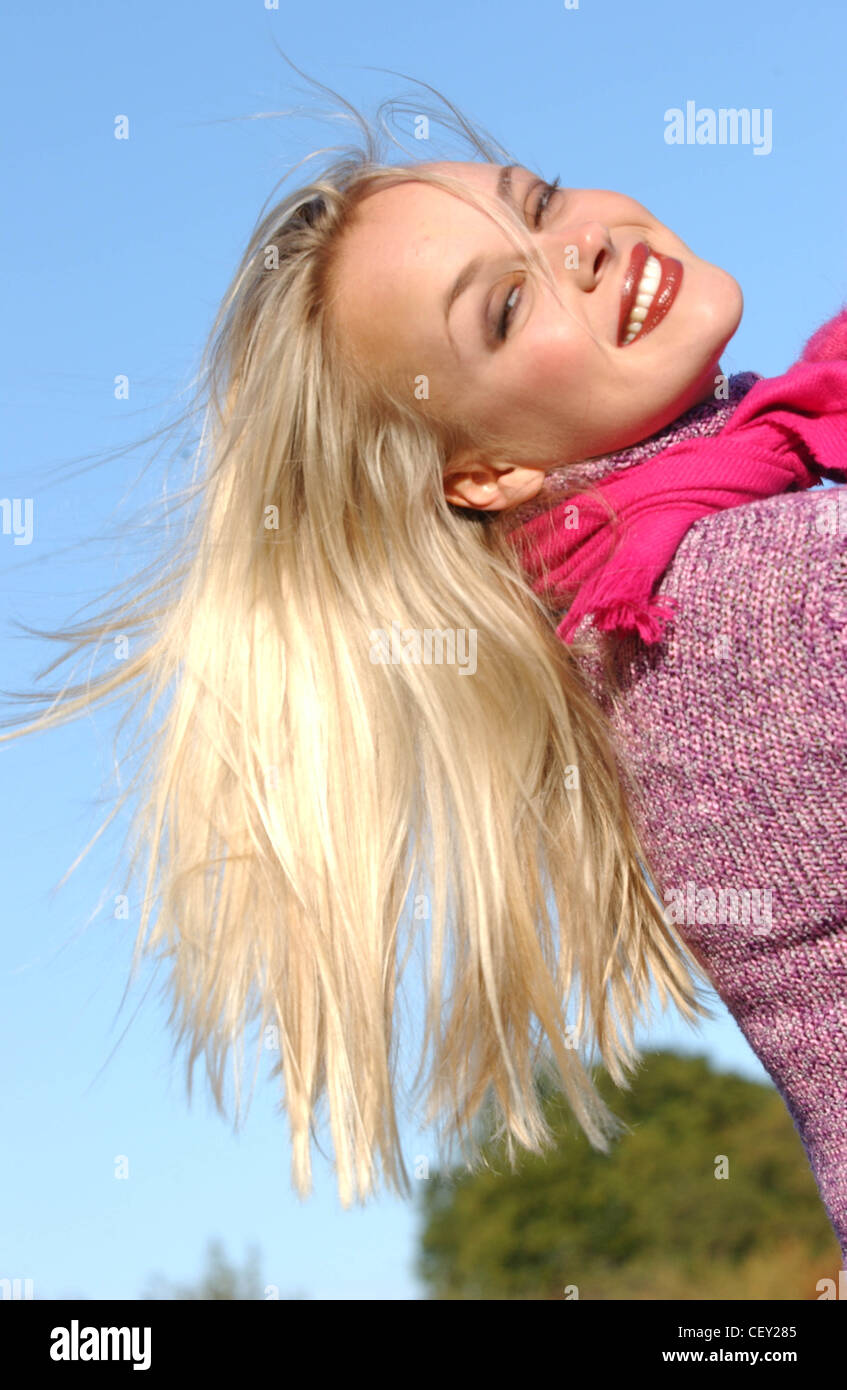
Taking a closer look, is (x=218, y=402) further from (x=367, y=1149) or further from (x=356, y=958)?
(x=367, y=1149)

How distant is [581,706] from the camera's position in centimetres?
324

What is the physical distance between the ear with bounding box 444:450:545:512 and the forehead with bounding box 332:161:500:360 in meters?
0.30

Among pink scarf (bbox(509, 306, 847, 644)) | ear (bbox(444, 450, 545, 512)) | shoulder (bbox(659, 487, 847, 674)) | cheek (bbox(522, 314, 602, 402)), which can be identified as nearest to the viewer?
shoulder (bbox(659, 487, 847, 674))

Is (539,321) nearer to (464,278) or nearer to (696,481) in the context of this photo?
(464,278)

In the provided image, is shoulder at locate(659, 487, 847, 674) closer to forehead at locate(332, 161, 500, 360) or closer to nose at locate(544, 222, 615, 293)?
nose at locate(544, 222, 615, 293)

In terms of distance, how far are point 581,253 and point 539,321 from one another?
0.63 ft

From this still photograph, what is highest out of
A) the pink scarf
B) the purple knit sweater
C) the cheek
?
the cheek

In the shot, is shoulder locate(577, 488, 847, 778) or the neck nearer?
shoulder locate(577, 488, 847, 778)

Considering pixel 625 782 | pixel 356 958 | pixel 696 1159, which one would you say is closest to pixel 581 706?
pixel 625 782

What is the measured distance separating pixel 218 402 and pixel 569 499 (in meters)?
1.11

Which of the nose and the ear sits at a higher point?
the nose

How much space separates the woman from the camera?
10.8 ft

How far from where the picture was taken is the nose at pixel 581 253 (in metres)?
3.30

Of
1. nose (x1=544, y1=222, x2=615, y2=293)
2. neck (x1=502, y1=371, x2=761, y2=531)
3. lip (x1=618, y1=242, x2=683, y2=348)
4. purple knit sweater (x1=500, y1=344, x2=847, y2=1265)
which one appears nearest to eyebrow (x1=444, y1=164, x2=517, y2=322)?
nose (x1=544, y1=222, x2=615, y2=293)
